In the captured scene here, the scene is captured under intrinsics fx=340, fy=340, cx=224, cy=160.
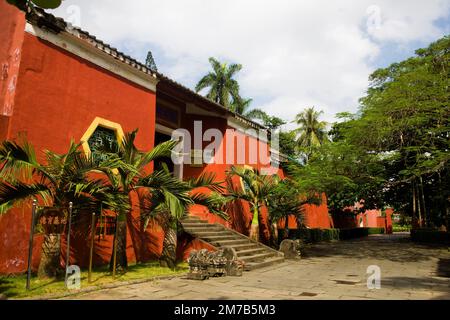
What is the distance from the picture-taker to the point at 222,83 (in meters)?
29.9

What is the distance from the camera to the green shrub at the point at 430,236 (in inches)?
724

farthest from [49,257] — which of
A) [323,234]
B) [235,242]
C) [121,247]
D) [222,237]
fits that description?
[323,234]

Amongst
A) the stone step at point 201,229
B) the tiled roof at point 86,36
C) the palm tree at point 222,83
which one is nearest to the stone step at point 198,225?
the stone step at point 201,229

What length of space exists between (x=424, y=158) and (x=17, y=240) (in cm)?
1219

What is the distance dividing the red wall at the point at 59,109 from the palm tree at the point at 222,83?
67.2 ft

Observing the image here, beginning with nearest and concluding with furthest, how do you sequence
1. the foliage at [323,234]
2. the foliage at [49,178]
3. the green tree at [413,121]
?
the foliage at [49,178], the green tree at [413,121], the foliage at [323,234]

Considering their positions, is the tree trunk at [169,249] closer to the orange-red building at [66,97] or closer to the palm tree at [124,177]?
the orange-red building at [66,97]

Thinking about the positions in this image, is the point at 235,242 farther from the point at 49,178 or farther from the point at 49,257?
the point at 49,178

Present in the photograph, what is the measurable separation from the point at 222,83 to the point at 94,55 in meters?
22.1

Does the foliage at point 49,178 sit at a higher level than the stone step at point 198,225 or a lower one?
higher

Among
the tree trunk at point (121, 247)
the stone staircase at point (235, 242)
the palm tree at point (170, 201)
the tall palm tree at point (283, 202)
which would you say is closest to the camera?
the palm tree at point (170, 201)

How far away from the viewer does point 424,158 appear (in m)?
11.8

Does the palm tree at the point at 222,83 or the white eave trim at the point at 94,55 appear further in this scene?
the palm tree at the point at 222,83
